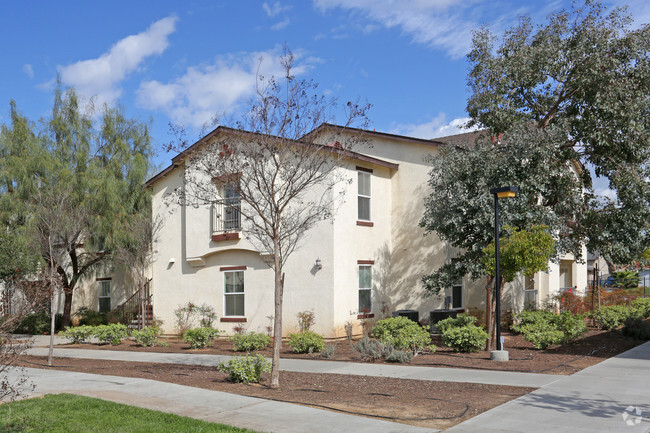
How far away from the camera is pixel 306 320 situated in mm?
18141

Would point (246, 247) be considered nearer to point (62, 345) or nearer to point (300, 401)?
point (62, 345)

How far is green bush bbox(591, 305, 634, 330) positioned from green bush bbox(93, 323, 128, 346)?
1589 centimetres

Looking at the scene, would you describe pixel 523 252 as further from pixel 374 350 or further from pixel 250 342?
pixel 250 342

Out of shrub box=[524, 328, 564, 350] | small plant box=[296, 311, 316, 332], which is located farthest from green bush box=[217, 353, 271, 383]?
shrub box=[524, 328, 564, 350]

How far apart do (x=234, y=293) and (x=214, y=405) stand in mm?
11278

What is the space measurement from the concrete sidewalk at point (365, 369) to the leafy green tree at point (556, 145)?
14.9ft

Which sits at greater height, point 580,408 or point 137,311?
point 137,311

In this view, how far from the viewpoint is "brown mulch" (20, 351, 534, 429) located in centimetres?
835

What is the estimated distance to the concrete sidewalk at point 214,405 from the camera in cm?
756

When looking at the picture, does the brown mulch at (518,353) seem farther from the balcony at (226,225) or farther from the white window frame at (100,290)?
the white window frame at (100,290)

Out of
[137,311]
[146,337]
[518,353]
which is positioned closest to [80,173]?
[137,311]

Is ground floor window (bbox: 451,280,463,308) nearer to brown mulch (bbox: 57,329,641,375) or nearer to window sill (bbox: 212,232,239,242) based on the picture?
brown mulch (bbox: 57,329,641,375)

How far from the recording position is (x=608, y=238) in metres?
17.1

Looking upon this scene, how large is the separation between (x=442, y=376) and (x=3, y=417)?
7.64 meters
